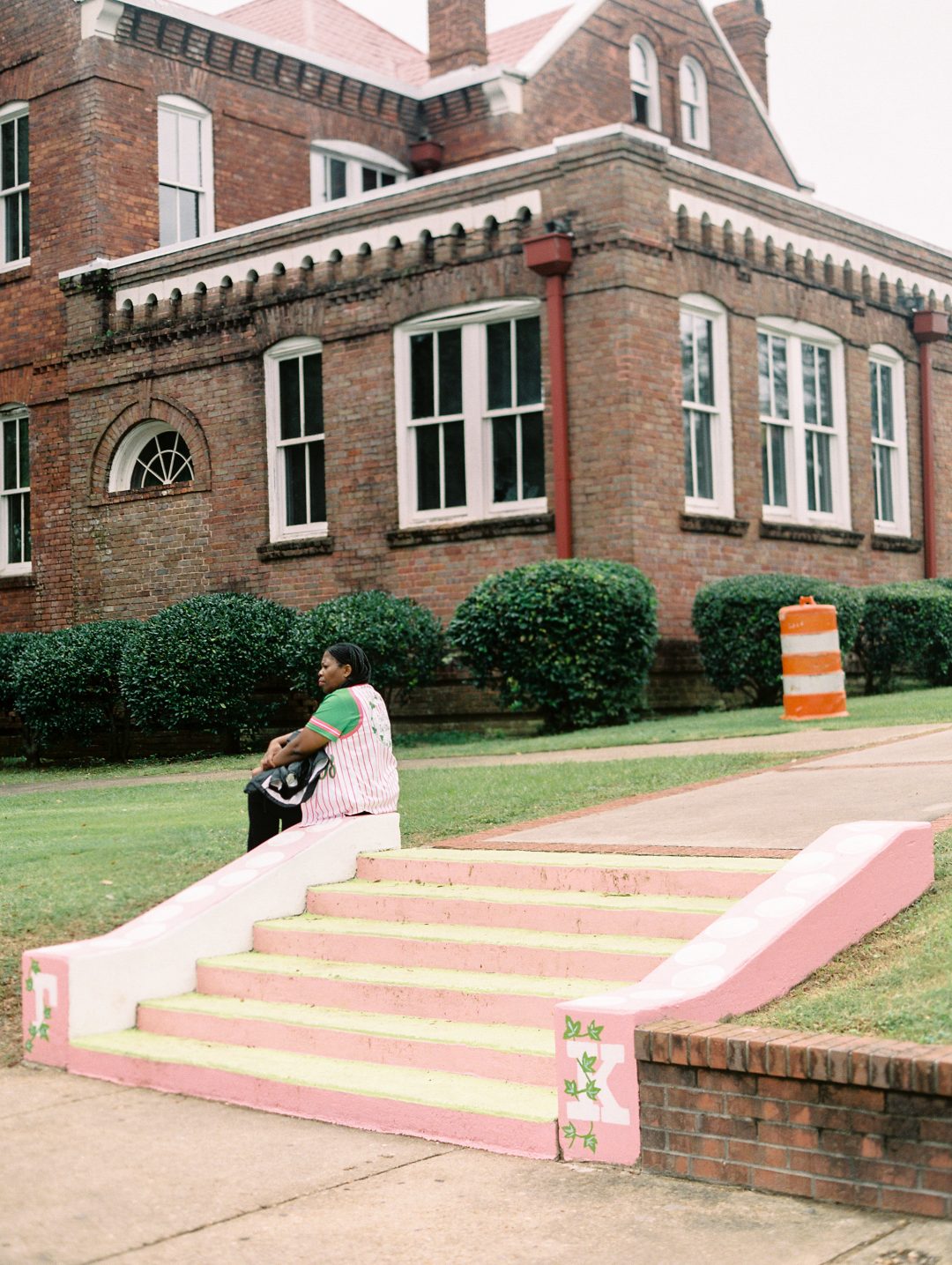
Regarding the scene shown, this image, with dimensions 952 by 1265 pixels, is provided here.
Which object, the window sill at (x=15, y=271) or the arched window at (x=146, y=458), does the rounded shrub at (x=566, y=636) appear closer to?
the arched window at (x=146, y=458)

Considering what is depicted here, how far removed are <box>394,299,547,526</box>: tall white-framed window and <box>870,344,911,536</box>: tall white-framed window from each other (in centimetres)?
592

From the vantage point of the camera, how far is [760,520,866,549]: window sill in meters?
18.8

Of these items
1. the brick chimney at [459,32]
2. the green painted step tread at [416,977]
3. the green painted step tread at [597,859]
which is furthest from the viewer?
the brick chimney at [459,32]

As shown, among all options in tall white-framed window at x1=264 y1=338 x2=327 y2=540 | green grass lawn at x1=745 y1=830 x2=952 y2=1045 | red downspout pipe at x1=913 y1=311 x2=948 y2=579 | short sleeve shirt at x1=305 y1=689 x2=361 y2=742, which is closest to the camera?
green grass lawn at x1=745 y1=830 x2=952 y2=1045

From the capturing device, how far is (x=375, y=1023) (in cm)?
641

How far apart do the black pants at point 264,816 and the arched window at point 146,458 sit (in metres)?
13.2

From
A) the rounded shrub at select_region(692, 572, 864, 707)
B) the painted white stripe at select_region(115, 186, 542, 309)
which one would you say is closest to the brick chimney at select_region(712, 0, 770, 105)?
the painted white stripe at select_region(115, 186, 542, 309)

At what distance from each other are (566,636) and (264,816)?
298 inches

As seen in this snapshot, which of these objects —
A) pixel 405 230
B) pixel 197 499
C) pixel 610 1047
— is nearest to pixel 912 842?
pixel 610 1047

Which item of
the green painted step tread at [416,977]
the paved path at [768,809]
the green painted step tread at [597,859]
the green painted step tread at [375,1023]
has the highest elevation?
the paved path at [768,809]

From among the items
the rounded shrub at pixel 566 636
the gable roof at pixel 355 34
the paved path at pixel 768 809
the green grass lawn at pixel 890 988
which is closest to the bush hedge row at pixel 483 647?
the rounded shrub at pixel 566 636

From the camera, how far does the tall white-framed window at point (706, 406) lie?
18.0 meters

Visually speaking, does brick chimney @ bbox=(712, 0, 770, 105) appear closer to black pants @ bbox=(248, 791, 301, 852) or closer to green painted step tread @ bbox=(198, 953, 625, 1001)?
black pants @ bbox=(248, 791, 301, 852)

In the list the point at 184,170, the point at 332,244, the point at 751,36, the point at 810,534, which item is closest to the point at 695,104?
the point at 751,36
